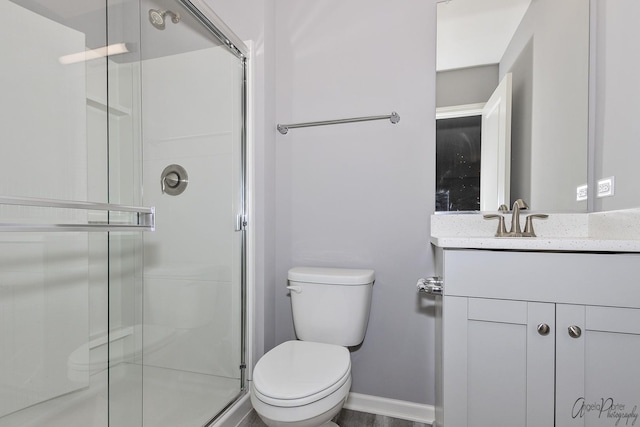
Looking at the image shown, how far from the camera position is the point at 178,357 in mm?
1479

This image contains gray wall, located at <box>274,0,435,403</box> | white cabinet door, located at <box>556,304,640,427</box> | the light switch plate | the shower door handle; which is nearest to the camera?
the shower door handle

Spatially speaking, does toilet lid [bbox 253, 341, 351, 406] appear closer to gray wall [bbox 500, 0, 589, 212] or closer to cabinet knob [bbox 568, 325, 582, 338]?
cabinet knob [bbox 568, 325, 582, 338]

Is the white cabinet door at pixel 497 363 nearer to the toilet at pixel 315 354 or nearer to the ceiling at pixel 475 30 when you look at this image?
the toilet at pixel 315 354

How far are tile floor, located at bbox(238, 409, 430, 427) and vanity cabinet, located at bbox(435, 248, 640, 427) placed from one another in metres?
0.54

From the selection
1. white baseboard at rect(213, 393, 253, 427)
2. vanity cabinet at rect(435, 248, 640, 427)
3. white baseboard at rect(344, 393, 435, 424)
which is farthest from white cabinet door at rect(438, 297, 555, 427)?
white baseboard at rect(213, 393, 253, 427)

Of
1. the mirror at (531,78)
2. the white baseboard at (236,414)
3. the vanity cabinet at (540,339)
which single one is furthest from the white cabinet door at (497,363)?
the white baseboard at (236,414)

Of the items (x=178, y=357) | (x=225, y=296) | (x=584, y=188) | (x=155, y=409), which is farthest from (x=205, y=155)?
(x=584, y=188)

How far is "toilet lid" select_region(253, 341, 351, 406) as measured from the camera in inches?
41.1

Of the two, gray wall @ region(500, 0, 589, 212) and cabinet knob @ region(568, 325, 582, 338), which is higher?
gray wall @ region(500, 0, 589, 212)

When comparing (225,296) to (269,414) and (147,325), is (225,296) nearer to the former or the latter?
(147,325)

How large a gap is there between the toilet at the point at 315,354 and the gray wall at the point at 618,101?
39.6 inches

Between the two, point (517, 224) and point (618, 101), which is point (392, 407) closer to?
point (517, 224)

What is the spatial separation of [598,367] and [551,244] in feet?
1.28

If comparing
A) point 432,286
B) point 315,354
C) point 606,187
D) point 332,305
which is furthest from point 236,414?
point 606,187
